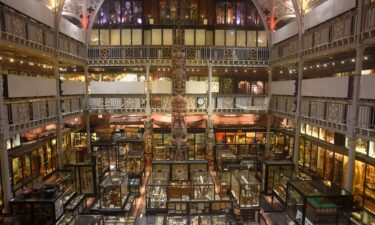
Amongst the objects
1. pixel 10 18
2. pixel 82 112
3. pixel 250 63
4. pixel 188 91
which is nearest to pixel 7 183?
pixel 10 18

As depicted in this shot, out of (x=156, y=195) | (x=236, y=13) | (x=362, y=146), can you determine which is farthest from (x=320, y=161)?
(x=236, y=13)

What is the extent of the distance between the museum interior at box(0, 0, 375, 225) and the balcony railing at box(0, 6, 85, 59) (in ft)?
0.27

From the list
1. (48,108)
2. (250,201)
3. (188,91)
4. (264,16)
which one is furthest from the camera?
(188,91)

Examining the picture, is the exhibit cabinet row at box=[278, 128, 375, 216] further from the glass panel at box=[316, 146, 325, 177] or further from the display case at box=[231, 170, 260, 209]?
the display case at box=[231, 170, 260, 209]

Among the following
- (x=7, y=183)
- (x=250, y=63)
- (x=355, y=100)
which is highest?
(x=250, y=63)

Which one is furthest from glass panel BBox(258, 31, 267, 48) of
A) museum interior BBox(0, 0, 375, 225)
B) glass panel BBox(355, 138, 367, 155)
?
glass panel BBox(355, 138, 367, 155)

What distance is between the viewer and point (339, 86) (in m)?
12.6

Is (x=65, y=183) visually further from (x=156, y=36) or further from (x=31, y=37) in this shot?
(x=156, y=36)

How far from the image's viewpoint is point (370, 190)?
12.5m

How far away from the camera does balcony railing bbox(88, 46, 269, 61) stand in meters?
20.7

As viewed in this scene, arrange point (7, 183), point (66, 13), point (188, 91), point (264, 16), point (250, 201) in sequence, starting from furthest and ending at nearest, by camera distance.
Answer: point (188, 91)
point (264, 16)
point (66, 13)
point (250, 201)
point (7, 183)

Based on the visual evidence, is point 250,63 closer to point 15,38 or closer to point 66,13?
point 66,13

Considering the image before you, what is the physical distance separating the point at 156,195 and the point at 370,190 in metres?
9.90

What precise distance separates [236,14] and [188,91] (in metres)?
8.06
